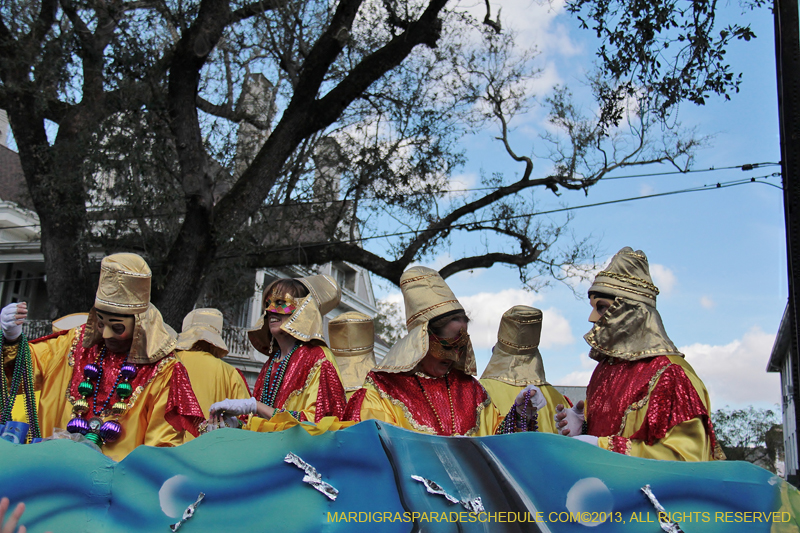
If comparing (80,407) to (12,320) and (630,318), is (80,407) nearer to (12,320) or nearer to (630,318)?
(12,320)

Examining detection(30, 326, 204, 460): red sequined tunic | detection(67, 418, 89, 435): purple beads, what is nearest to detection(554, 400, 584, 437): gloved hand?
detection(30, 326, 204, 460): red sequined tunic

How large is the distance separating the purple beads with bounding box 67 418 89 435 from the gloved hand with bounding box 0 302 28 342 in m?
0.60

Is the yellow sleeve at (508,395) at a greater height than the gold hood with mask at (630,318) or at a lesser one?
lesser

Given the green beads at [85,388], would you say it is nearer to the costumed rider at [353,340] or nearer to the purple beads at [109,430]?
the purple beads at [109,430]

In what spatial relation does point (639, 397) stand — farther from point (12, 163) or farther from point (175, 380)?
point (12, 163)

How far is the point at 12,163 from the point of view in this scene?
2192 centimetres

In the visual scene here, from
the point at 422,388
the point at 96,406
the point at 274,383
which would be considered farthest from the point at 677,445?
the point at 96,406

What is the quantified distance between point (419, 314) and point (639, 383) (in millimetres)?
1237

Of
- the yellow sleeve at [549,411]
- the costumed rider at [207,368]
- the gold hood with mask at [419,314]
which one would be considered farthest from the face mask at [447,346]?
the costumed rider at [207,368]

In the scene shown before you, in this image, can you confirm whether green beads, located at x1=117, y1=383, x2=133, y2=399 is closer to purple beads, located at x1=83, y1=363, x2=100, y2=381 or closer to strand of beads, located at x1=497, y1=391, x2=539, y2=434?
purple beads, located at x1=83, y1=363, x2=100, y2=381

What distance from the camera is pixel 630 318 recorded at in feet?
11.8

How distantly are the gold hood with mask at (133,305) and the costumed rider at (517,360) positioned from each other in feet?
8.08

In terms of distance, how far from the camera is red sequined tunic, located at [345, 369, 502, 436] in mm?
3795

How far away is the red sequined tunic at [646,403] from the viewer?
3223 mm
